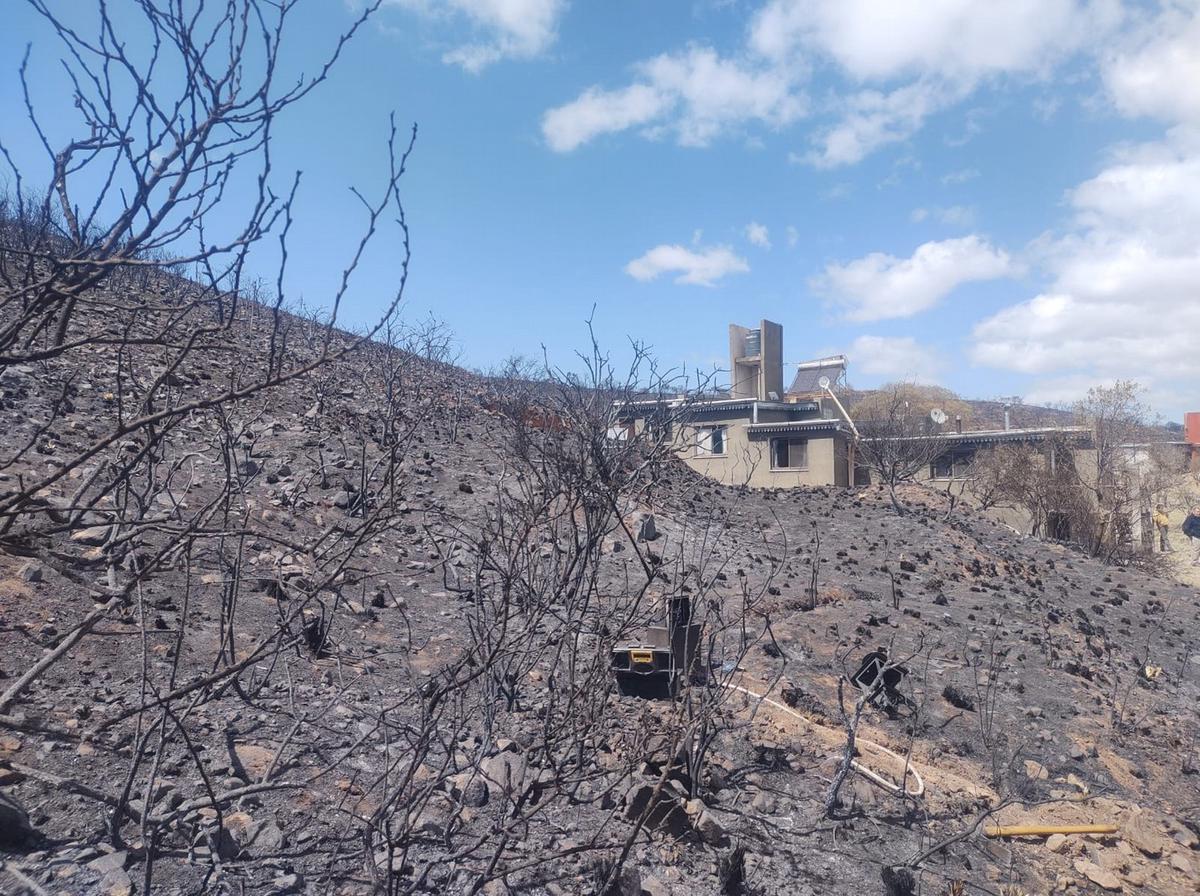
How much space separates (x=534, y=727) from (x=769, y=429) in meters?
21.5

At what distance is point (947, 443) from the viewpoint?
76.9 ft

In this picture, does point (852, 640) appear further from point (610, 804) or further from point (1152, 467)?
point (1152, 467)

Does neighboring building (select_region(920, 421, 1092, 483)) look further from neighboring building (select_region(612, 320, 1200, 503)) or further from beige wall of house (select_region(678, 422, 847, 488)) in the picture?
beige wall of house (select_region(678, 422, 847, 488))

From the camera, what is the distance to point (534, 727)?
179 inches

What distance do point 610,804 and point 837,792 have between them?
53.5 inches

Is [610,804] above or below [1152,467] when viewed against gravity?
below

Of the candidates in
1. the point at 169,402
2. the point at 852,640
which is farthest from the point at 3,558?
the point at 852,640

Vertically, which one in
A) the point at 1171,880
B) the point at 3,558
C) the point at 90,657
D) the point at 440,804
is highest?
the point at 3,558

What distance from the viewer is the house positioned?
2456cm

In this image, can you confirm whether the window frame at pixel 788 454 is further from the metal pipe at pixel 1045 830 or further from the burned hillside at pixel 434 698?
the metal pipe at pixel 1045 830

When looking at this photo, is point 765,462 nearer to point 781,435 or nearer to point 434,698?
point 781,435

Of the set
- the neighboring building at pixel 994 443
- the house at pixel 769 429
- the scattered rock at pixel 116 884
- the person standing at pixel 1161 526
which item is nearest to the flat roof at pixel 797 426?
the house at pixel 769 429

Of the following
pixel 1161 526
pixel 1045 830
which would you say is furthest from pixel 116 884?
pixel 1161 526

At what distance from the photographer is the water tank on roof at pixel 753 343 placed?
28.2 metres
